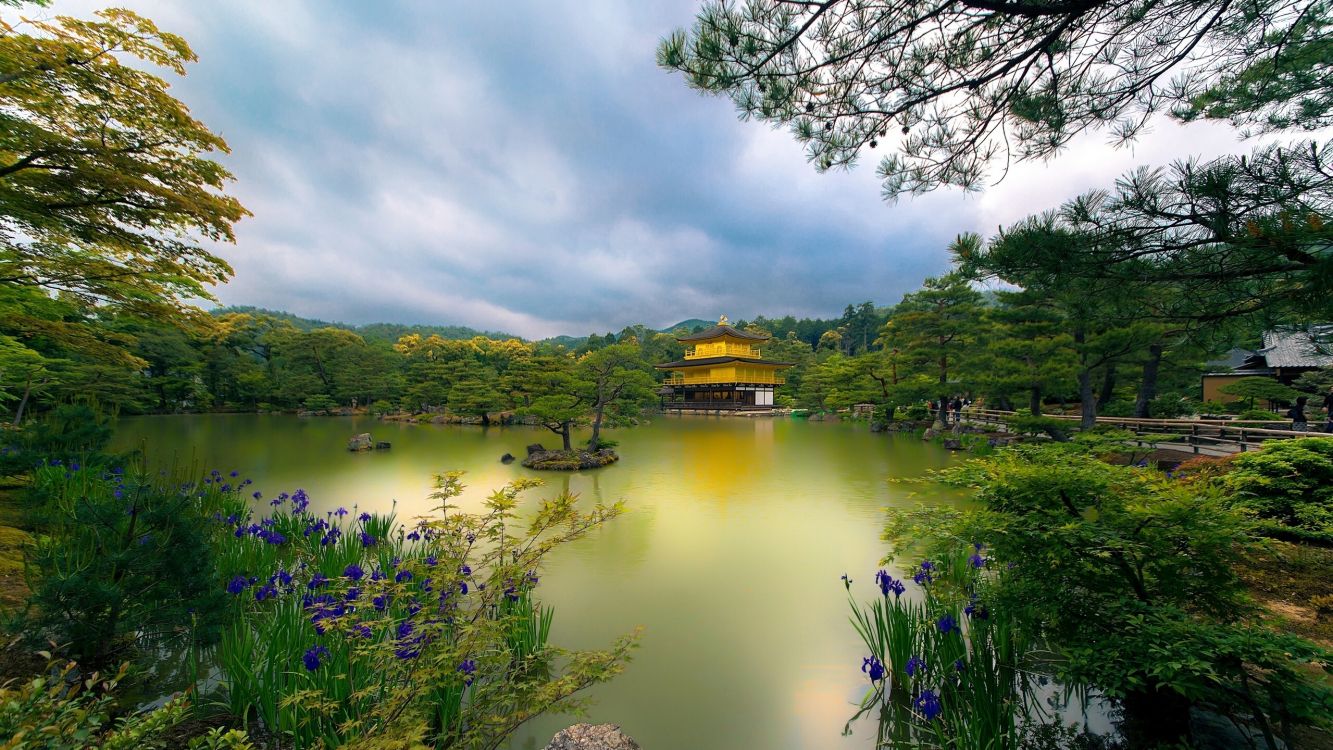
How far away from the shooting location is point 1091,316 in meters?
2.84

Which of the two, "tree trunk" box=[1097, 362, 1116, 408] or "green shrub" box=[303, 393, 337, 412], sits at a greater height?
"tree trunk" box=[1097, 362, 1116, 408]

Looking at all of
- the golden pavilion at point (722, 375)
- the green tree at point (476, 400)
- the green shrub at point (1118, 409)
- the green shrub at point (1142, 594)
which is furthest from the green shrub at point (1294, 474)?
the golden pavilion at point (722, 375)

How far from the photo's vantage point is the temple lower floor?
23.3 meters

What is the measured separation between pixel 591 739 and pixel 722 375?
73.2 feet

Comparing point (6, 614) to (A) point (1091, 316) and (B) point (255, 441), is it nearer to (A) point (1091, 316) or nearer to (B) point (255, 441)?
(A) point (1091, 316)

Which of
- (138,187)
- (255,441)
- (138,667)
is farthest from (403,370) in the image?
(138,667)

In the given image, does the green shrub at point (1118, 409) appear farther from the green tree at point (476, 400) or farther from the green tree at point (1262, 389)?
the green tree at point (476, 400)

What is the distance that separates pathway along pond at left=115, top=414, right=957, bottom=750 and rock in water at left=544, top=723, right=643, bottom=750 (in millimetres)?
298

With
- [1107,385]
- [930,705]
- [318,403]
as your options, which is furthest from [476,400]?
[1107,385]

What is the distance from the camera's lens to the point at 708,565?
387cm

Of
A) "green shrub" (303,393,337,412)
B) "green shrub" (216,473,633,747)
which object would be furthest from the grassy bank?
"green shrub" (303,393,337,412)

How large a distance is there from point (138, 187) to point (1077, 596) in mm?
5969

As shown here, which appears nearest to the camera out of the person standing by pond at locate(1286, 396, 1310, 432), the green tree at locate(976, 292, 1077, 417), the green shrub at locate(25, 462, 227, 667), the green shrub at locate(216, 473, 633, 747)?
the green shrub at locate(216, 473, 633, 747)

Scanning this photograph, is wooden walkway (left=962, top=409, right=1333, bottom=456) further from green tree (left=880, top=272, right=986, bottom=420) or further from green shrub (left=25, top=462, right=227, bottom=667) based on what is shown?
green shrub (left=25, top=462, right=227, bottom=667)
